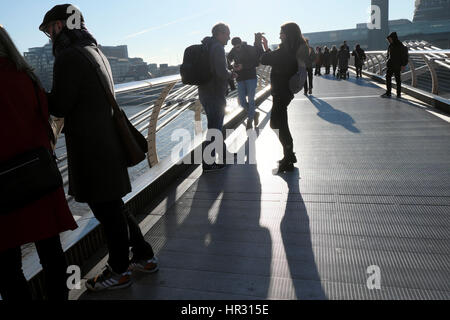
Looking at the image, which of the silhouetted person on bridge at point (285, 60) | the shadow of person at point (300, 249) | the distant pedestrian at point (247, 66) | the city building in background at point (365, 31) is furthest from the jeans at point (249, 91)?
the city building in background at point (365, 31)

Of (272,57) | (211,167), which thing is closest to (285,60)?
(272,57)

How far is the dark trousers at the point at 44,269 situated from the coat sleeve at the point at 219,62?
2782mm

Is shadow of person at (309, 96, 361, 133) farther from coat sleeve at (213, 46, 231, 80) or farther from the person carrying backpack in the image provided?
coat sleeve at (213, 46, 231, 80)

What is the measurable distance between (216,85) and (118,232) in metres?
2.52

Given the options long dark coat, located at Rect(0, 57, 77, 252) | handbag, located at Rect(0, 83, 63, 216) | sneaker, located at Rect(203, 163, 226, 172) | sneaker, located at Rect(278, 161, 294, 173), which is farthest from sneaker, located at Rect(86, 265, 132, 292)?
sneaker, located at Rect(278, 161, 294, 173)

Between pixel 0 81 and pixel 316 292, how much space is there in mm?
1812

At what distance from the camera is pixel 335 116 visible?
7.72 m

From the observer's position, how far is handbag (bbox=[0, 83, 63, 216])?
157cm

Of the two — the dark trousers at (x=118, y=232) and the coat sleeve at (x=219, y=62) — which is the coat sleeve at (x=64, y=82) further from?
Answer: the coat sleeve at (x=219, y=62)

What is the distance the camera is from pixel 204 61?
414 centimetres

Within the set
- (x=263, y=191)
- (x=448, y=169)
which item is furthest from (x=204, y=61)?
(x=448, y=169)

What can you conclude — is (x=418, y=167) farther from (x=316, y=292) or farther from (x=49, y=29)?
(x=49, y=29)

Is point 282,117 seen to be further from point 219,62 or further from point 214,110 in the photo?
point 219,62

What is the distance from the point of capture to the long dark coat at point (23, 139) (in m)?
1.59
